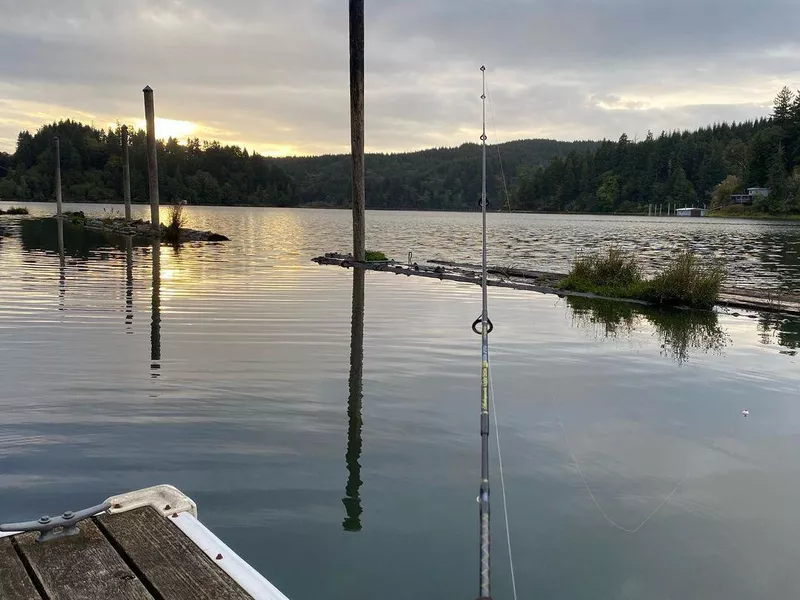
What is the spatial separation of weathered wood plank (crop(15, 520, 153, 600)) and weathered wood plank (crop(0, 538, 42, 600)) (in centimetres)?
4

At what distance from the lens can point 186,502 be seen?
341 centimetres

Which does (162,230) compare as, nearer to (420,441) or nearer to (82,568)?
(420,441)

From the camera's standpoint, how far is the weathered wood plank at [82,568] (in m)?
2.60

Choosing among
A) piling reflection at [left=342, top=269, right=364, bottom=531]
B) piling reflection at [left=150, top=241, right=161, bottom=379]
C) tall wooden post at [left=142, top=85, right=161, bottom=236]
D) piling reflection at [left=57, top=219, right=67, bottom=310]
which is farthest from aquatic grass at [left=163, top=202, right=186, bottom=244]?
piling reflection at [left=342, top=269, right=364, bottom=531]

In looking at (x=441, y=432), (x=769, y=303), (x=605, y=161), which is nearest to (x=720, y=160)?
(x=605, y=161)

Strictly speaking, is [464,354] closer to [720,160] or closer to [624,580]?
[624,580]

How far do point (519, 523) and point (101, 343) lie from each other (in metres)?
7.21

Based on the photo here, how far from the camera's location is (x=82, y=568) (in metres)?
2.77

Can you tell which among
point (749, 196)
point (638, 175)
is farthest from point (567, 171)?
point (749, 196)

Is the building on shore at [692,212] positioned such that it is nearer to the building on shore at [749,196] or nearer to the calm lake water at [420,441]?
the building on shore at [749,196]

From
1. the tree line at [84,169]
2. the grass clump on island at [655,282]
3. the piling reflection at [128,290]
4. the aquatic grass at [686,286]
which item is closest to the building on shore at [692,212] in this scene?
the tree line at [84,169]

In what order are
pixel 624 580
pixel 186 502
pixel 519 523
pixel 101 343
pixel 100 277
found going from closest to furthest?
1. pixel 186 502
2. pixel 624 580
3. pixel 519 523
4. pixel 101 343
5. pixel 100 277

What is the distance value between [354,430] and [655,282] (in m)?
11.2

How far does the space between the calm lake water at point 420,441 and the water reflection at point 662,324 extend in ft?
0.30
